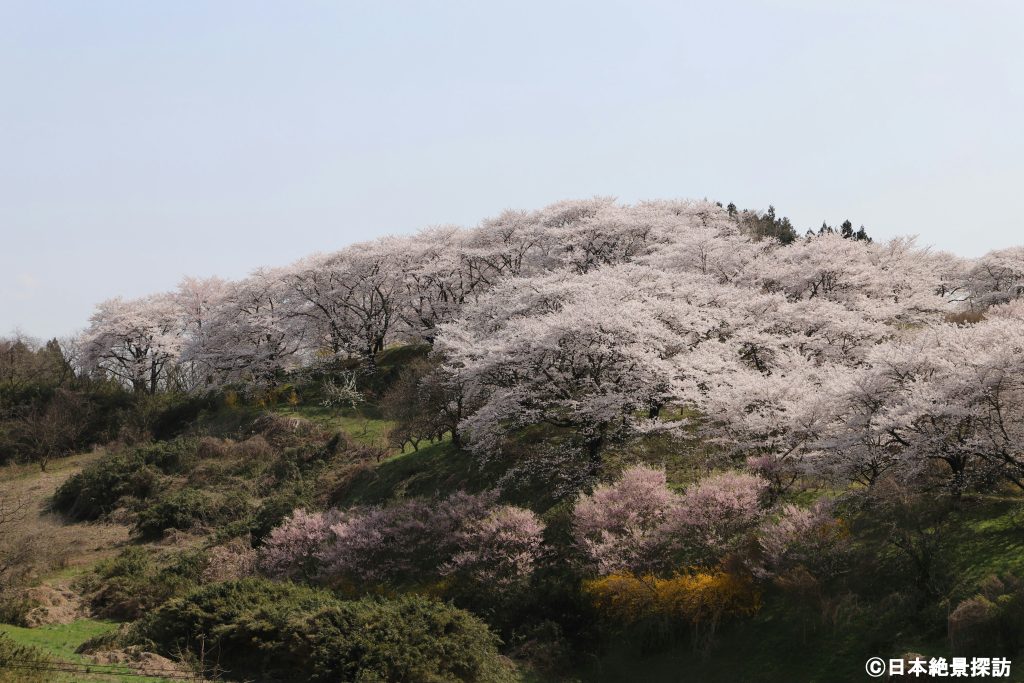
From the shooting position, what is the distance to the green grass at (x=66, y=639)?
17.8 meters

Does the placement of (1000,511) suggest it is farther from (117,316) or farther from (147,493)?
(117,316)

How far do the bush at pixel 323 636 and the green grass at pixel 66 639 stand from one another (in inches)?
77.2

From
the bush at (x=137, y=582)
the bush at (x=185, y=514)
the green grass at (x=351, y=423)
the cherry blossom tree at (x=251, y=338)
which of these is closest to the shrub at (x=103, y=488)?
the bush at (x=185, y=514)

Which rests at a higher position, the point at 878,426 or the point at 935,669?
the point at 878,426

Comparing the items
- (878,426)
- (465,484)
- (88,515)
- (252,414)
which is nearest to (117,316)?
(252,414)

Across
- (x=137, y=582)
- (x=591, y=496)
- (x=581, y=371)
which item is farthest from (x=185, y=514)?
(x=591, y=496)

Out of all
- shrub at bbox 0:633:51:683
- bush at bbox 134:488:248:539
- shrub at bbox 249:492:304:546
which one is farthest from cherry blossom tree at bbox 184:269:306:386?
shrub at bbox 0:633:51:683

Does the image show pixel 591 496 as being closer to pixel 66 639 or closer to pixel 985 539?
pixel 985 539

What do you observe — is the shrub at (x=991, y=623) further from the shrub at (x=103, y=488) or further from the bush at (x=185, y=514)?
the shrub at (x=103, y=488)

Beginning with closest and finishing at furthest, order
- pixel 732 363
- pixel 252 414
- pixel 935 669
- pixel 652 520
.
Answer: pixel 935 669 < pixel 652 520 < pixel 732 363 < pixel 252 414

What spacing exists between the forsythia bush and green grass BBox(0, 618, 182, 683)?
11071 mm

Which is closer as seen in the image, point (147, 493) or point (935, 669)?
point (935, 669)

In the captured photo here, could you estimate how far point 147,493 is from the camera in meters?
43.1

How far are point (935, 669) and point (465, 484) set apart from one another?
1839 centimetres
